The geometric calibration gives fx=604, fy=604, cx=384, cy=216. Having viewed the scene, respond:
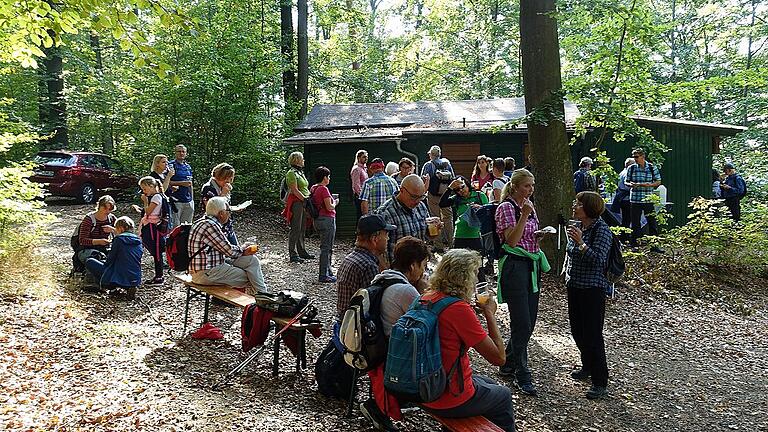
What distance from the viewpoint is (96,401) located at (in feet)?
15.9

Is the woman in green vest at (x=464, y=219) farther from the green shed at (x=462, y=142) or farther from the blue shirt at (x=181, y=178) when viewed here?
the green shed at (x=462, y=142)

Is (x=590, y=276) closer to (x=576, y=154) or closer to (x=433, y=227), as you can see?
(x=433, y=227)

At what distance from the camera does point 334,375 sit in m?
4.98

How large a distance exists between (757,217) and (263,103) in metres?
12.8

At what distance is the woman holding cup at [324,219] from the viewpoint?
9.25 metres

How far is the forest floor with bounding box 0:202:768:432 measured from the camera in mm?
4723

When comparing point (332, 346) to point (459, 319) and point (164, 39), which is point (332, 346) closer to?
point (459, 319)

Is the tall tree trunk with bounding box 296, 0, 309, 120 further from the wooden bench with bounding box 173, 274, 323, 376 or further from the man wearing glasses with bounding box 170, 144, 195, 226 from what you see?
the wooden bench with bounding box 173, 274, 323, 376

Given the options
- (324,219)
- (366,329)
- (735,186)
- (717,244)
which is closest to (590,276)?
(366,329)

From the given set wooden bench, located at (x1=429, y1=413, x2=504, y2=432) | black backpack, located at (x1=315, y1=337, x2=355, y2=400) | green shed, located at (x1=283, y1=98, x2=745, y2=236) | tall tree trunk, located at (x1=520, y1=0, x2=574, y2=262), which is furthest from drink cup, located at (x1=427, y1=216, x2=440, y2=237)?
green shed, located at (x1=283, y1=98, x2=745, y2=236)

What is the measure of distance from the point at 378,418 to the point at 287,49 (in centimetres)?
2044

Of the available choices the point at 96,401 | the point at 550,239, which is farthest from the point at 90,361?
the point at 550,239

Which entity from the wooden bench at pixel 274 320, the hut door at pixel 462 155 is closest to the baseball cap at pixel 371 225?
the wooden bench at pixel 274 320

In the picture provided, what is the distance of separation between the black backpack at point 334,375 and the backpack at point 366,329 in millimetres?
842
